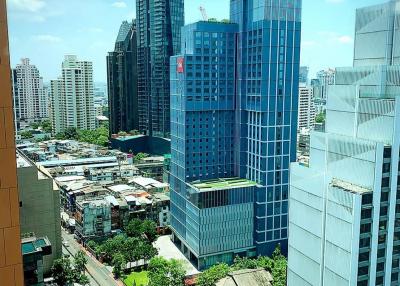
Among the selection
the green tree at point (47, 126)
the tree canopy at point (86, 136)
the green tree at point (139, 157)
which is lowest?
the green tree at point (139, 157)

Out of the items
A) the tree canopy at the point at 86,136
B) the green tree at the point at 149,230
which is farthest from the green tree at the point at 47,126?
the green tree at the point at 149,230

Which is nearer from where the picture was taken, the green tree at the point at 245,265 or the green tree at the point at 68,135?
the green tree at the point at 245,265

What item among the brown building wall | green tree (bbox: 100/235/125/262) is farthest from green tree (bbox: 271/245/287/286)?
the brown building wall

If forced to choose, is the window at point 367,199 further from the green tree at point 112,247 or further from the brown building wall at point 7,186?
the green tree at point 112,247

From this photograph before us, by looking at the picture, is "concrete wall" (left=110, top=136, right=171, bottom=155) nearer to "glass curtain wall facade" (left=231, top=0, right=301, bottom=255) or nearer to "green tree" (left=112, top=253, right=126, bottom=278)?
"glass curtain wall facade" (left=231, top=0, right=301, bottom=255)

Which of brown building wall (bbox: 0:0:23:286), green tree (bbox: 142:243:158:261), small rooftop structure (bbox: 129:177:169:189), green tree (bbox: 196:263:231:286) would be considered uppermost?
brown building wall (bbox: 0:0:23:286)
